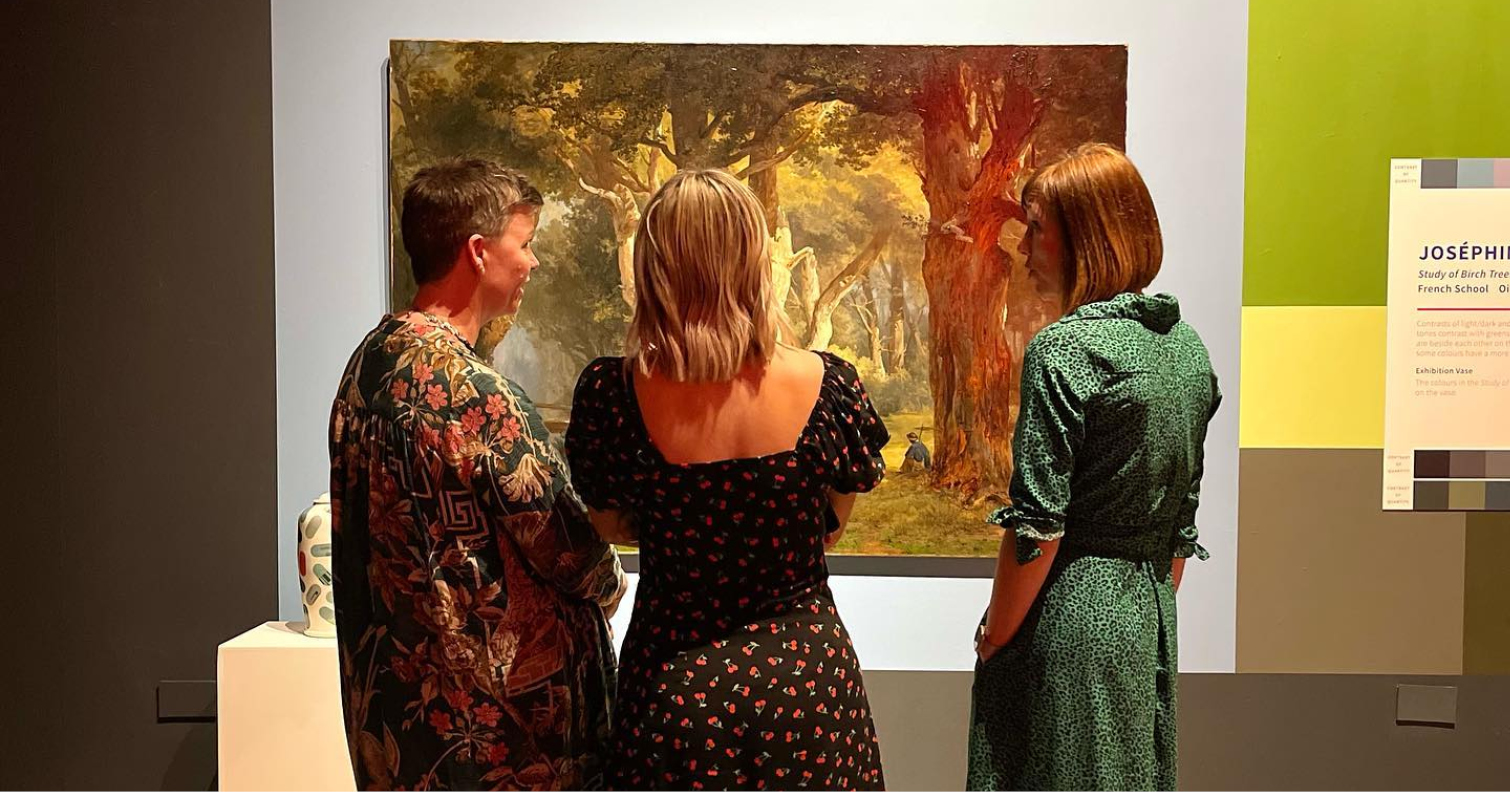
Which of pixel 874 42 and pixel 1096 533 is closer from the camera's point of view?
pixel 1096 533

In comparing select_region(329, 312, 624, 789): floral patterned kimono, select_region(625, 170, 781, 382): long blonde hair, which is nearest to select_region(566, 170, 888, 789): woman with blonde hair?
select_region(625, 170, 781, 382): long blonde hair

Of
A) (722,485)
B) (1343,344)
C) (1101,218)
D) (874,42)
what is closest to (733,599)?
(722,485)

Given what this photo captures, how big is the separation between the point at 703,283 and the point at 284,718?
1.62m

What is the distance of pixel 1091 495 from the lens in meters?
1.84

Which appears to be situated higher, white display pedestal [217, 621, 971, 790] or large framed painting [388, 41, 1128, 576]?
large framed painting [388, 41, 1128, 576]

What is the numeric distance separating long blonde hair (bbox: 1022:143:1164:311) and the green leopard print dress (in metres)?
0.04

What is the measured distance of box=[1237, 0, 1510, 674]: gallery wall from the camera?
9.44 feet

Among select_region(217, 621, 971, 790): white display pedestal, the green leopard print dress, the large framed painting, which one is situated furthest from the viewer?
the large framed painting

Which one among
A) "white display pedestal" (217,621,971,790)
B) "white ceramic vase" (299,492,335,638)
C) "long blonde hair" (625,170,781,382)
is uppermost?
"long blonde hair" (625,170,781,382)

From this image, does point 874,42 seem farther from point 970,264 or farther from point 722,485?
point 722,485

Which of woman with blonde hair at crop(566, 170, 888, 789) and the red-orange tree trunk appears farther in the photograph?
the red-orange tree trunk

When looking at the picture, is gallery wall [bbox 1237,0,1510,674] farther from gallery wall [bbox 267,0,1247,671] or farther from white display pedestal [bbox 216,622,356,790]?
white display pedestal [bbox 216,622,356,790]

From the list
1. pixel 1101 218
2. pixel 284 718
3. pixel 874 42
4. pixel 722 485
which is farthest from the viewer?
pixel 874 42

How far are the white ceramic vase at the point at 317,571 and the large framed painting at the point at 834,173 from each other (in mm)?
542
